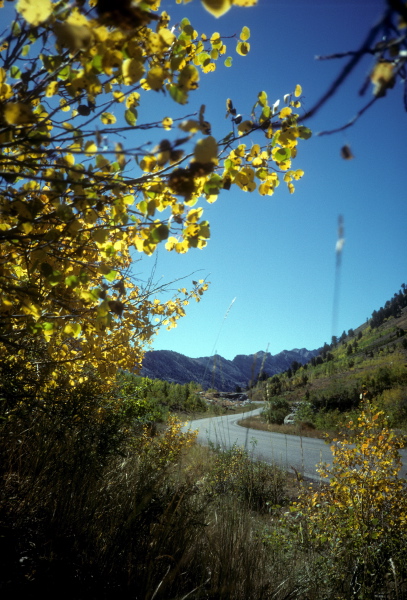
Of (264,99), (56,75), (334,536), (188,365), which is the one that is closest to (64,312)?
(56,75)

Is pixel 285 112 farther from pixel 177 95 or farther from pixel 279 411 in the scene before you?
pixel 279 411

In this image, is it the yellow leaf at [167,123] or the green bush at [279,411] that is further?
the green bush at [279,411]

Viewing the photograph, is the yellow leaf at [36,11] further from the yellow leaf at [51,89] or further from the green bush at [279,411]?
the green bush at [279,411]

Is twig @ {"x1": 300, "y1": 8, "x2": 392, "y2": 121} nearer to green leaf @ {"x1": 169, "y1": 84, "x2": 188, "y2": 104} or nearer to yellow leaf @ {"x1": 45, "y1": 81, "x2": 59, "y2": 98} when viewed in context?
green leaf @ {"x1": 169, "y1": 84, "x2": 188, "y2": 104}

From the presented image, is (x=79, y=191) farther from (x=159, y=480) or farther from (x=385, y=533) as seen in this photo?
(x=385, y=533)

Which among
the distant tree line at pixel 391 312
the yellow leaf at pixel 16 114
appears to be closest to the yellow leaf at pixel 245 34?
the yellow leaf at pixel 16 114

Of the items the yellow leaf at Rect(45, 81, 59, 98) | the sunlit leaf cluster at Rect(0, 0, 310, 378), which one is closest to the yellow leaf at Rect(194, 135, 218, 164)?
the sunlit leaf cluster at Rect(0, 0, 310, 378)

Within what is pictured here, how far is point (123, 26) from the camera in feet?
2.51

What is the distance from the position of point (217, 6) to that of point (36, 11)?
0.46 m

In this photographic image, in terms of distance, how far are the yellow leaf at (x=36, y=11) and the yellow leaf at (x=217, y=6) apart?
398 millimetres

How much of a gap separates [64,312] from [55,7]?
1.31m

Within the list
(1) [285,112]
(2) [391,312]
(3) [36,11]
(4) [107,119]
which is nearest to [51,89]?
(4) [107,119]

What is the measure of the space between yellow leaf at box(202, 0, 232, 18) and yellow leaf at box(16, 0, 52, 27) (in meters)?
0.40

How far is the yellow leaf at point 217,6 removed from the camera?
0.78 metres
